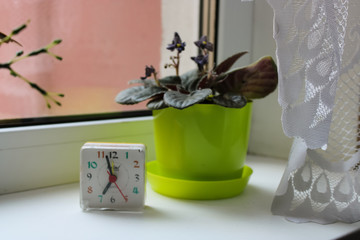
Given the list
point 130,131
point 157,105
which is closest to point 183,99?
point 157,105

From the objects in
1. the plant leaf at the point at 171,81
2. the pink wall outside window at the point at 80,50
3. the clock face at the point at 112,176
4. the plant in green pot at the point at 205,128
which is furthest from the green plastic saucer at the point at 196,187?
the pink wall outside window at the point at 80,50

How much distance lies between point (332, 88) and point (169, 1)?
26.6 inches

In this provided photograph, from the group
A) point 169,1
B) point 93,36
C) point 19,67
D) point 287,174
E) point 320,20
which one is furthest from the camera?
point 169,1

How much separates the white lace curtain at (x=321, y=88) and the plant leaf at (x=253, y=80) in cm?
14

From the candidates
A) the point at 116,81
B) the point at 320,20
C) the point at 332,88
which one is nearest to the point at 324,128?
the point at 332,88

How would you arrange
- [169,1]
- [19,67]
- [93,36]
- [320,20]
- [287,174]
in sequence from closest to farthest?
[320,20] → [287,174] → [19,67] → [93,36] → [169,1]

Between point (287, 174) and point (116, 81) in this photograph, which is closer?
point (287, 174)

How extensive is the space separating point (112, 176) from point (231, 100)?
0.28 m

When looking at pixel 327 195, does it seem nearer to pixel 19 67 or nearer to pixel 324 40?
pixel 324 40

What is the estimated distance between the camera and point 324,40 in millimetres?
670

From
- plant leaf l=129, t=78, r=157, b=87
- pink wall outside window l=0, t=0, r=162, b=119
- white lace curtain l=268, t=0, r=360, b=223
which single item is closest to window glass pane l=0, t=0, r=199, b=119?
pink wall outside window l=0, t=0, r=162, b=119

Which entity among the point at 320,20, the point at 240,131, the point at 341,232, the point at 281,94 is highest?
the point at 320,20

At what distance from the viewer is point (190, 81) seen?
2.96 feet

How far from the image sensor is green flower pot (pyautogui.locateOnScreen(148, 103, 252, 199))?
840 millimetres
